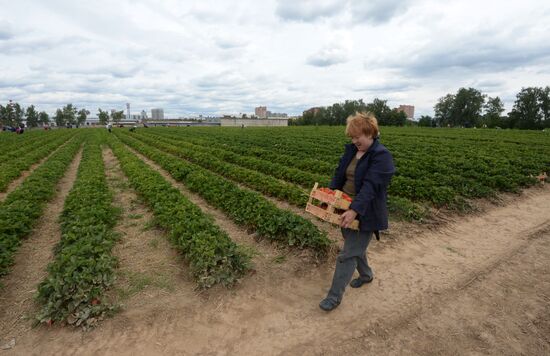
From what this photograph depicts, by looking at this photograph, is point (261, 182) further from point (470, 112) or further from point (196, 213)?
point (470, 112)

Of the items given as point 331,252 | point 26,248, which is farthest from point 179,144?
point 331,252

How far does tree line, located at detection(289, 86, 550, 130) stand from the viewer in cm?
7956

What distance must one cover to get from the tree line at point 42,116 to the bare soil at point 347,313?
535ft

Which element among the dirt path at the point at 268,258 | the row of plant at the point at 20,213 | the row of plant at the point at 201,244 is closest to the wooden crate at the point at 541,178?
the dirt path at the point at 268,258

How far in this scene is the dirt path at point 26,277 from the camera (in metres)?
4.27

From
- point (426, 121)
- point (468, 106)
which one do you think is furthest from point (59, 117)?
point (468, 106)

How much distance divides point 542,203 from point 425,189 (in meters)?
3.62

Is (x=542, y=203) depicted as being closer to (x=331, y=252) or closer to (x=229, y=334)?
(x=331, y=252)

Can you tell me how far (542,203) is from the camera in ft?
31.5

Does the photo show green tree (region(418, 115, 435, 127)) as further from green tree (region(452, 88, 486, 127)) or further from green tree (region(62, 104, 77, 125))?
green tree (region(62, 104, 77, 125))

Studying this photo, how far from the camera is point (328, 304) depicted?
4.34m

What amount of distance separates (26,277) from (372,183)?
6258mm

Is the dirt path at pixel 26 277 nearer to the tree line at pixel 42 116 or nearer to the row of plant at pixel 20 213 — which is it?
the row of plant at pixel 20 213

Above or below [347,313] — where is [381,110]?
above
